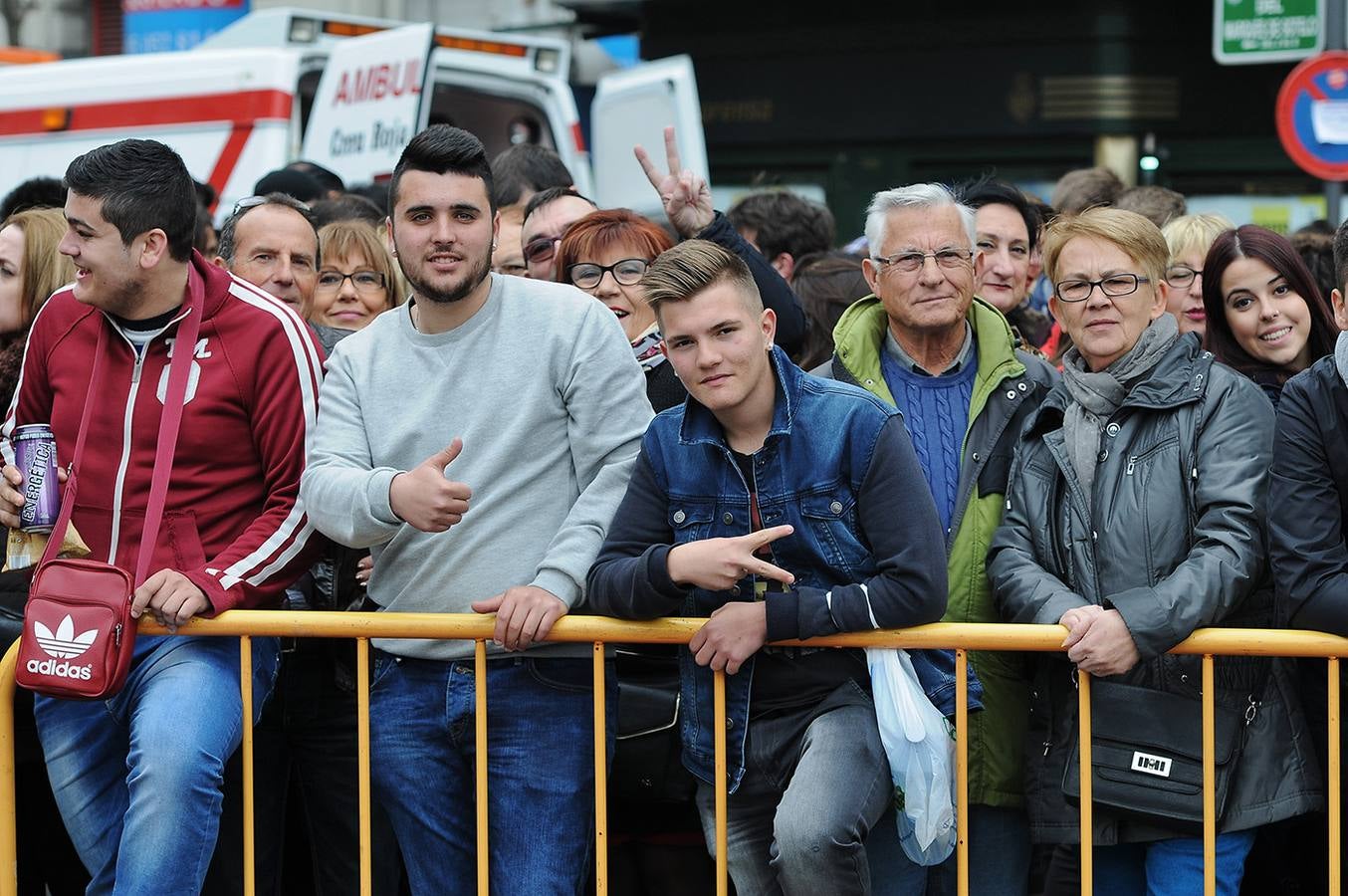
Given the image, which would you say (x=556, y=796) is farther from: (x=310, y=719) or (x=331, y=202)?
(x=331, y=202)

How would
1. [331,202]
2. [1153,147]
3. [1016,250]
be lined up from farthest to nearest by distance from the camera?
[1153,147], [331,202], [1016,250]

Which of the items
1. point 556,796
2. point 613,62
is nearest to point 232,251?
point 556,796

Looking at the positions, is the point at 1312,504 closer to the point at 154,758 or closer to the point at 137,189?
the point at 154,758

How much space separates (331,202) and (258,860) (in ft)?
9.21

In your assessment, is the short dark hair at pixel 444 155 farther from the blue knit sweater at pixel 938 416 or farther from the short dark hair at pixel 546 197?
the short dark hair at pixel 546 197

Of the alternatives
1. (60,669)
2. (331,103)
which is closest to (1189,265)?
(60,669)

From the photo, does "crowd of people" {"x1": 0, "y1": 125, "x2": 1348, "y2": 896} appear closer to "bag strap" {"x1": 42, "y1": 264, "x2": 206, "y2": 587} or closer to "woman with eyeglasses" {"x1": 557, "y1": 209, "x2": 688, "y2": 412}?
"bag strap" {"x1": 42, "y1": 264, "x2": 206, "y2": 587}

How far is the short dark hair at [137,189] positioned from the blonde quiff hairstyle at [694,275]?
3.97ft

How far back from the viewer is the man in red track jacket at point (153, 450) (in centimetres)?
408

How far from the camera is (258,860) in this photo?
459cm

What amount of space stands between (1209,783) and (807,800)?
93 centimetres

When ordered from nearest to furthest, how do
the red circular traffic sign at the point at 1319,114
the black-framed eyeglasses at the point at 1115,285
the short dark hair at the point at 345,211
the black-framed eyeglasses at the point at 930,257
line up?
the black-framed eyeglasses at the point at 1115,285 → the black-framed eyeglasses at the point at 930,257 → the short dark hair at the point at 345,211 → the red circular traffic sign at the point at 1319,114

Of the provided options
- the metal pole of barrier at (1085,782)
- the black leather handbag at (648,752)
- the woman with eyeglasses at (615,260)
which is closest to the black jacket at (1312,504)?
the metal pole of barrier at (1085,782)

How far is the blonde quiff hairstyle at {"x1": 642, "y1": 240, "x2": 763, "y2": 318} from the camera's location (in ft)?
12.8
